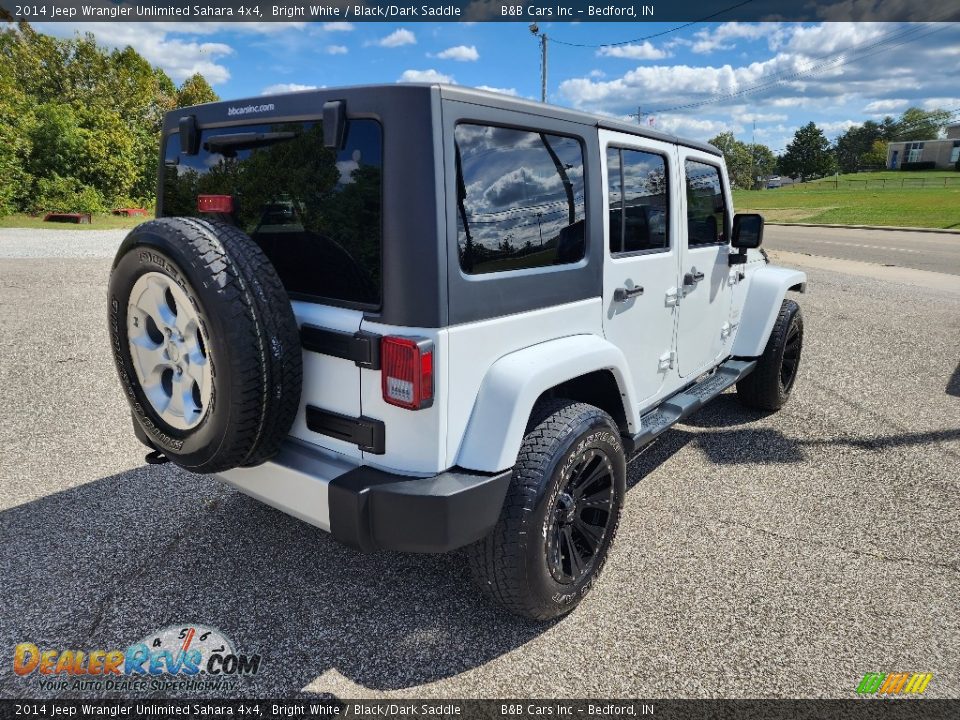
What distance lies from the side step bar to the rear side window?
102 centimetres

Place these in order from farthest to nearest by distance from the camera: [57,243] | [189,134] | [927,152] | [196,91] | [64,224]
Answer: [927,152]
[196,91]
[64,224]
[57,243]
[189,134]

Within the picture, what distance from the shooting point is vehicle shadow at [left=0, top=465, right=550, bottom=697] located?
96.1 inches

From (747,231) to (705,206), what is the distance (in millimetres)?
362

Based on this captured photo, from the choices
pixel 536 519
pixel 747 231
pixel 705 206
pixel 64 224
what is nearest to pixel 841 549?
pixel 536 519

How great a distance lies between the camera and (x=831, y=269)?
1381 cm

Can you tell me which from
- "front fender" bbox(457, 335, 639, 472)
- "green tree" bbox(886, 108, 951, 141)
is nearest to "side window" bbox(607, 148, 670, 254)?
"front fender" bbox(457, 335, 639, 472)

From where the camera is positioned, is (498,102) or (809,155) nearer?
(498,102)

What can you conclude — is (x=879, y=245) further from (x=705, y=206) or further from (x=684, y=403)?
(x=684, y=403)

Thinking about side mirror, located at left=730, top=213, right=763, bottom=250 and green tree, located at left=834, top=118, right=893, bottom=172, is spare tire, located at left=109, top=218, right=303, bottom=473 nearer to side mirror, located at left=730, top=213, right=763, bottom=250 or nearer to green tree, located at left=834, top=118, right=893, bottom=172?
side mirror, located at left=730, top=213, right=763, bottom=250

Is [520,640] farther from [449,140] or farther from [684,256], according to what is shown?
[684,256]

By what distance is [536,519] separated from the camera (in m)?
2.36

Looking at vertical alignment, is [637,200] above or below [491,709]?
above

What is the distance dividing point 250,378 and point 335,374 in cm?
32

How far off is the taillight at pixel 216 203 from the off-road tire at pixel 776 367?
3.85 meters
